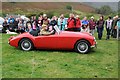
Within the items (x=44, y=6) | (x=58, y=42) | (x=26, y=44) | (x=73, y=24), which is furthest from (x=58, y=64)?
(x=44, y=6)

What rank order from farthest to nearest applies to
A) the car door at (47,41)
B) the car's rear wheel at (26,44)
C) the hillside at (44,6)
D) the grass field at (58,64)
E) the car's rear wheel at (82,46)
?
the hillside at (44,6)
the car's rear wheel at (26,44)
the car door at (47,41)
the car's rear wheel at (82,46)
the grass field at (58,64)

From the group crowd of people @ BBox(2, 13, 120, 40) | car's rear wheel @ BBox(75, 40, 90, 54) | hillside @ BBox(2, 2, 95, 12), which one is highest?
hillside @ BBox(2, 2, 95, 12)

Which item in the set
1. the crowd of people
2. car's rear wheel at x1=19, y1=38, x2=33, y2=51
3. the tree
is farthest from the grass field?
the tree

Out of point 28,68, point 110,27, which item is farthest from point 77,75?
point 110,27

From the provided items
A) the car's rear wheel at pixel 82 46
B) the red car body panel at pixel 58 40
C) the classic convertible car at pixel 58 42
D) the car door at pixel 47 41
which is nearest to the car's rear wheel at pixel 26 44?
the classic convertible car at pixel 58 42

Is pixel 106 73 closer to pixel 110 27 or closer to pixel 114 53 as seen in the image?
pixel 114 53

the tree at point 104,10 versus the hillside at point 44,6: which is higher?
the hillside at point 44,6

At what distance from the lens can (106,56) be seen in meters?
12.1

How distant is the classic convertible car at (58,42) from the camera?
1250 cm

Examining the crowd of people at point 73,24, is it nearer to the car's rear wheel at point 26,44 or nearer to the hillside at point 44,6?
the car's rear wheel at point 26,44

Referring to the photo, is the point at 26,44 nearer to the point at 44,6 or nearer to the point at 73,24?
the point at 73,24

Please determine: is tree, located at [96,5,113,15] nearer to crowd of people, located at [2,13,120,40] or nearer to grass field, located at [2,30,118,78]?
crowd of people, located at [2,13,120,40]

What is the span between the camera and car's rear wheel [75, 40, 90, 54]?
1249 centimetres

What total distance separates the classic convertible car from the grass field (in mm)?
250
